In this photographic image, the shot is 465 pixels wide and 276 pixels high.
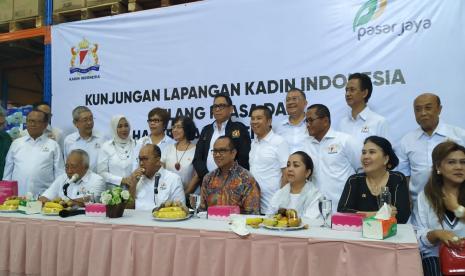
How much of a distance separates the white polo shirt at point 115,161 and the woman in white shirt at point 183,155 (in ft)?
1.30

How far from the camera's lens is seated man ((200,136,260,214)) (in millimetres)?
2781

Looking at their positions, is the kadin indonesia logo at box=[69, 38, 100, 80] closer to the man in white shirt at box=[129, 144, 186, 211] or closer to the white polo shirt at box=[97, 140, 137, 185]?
the white polo shirt at box=[97, 140, 137, 185]

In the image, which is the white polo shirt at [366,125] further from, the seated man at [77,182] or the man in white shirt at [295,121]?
the seated man at [77,182]

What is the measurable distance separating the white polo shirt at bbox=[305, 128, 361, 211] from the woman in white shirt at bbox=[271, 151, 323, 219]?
30 centimetres

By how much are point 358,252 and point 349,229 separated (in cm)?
24

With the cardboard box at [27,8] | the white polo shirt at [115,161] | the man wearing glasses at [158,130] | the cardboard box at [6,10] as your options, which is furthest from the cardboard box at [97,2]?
the white polo shirt at [115,161]

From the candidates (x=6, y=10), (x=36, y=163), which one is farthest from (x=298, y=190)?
(x=6, y=10)

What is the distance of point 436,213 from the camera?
2.14m

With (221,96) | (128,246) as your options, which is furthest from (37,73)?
(128,246)

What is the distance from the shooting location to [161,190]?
303 centimetres

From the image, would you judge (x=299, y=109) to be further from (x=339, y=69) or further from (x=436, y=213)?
(x=436, y=213)

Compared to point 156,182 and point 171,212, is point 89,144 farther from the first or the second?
point 171,212

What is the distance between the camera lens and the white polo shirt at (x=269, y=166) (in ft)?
10.2

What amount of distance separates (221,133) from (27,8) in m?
3.06
